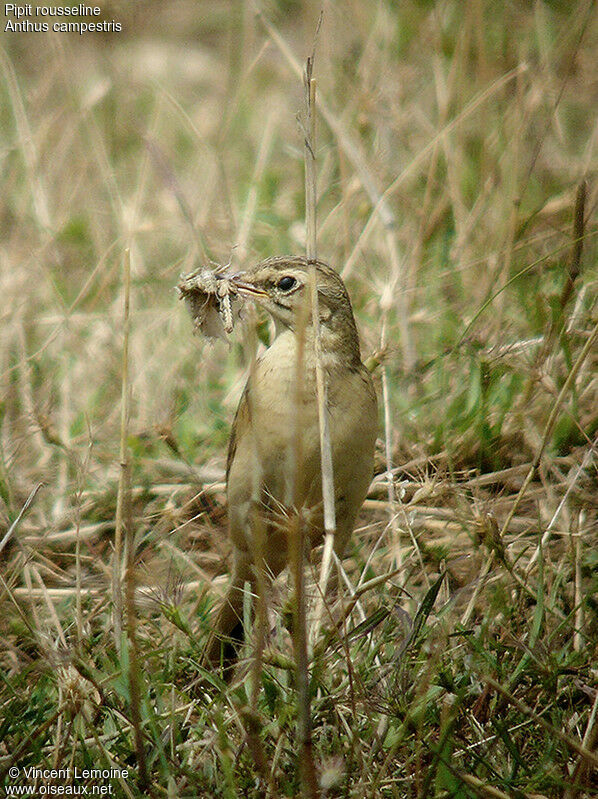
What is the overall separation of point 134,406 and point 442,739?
2.62 meters

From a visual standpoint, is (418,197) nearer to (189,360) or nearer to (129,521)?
(189,360)

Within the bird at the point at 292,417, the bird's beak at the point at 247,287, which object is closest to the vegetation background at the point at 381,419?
the bird at the point at 292,417

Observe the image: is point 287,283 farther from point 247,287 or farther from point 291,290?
point 247,287

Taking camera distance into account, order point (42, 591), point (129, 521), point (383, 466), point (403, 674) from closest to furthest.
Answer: point (129, 521)
point (403, 674)
point (42, 591)
point (383, 466)

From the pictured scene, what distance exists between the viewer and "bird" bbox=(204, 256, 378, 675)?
310cm

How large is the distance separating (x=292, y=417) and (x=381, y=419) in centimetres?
108

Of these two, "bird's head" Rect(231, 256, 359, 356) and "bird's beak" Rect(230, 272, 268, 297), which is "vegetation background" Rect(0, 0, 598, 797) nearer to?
"bird's head" Rect(231, 256, 359, 356)

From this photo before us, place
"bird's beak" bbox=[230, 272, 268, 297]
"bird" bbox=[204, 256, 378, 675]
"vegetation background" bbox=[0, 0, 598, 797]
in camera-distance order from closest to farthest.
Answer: "vegetation background" bbox=[0, 0, 598, 797]
"bird" bbox=[204, 256, 378, 675]
"bird's beak" bbox=[230, 272, 268, 297]

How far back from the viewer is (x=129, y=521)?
6.57 ft

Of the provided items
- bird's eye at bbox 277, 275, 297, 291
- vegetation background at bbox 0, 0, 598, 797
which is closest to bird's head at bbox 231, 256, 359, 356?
bird's eye at bbox 277, 275, 297, 291

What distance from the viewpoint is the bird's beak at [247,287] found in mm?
3205

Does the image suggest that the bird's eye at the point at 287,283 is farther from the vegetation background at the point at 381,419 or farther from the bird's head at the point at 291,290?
the vegetation background at the point at 381,419

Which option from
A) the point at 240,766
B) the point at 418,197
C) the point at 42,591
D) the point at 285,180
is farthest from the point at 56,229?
the point at 240,766

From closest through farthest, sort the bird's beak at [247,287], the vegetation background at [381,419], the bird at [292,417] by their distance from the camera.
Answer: the vegetation background at [381,419]
the bird at [292,417]
the bird's beak at [247,287]
